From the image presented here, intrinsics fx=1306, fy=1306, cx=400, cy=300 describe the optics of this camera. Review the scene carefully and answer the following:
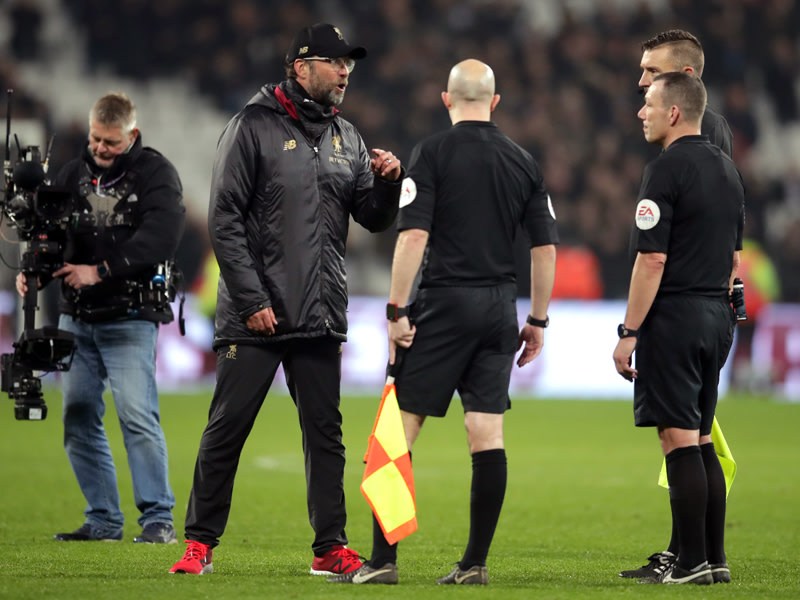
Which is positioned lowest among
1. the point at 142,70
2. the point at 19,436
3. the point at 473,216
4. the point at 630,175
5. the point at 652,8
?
the point at 19,436

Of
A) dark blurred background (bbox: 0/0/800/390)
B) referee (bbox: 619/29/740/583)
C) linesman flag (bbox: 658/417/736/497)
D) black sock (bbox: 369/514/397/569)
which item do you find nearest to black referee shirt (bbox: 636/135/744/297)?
referee (bbox: 619/29/740/583)

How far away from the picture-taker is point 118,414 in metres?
6.87

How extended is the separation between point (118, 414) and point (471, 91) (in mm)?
2781

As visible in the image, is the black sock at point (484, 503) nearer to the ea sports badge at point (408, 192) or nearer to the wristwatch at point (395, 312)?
the wristwatch at point (395, 312)

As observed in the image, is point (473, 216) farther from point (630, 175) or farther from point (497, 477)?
point (630, 175)

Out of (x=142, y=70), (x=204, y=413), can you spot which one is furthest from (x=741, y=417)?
(x=142, y=70)

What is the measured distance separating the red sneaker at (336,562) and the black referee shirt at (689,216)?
5.66 ft

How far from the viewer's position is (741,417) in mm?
14727

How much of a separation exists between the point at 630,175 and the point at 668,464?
16.0 meters

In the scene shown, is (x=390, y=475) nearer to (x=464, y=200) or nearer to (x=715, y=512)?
(x=464, y=200)

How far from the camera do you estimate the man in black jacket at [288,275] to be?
546 cm

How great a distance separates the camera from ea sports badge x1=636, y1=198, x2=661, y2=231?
17.8 feet

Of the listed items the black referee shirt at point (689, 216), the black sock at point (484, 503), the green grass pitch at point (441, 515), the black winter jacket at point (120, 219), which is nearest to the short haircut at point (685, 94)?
the black referee shirt at point (689, 216)

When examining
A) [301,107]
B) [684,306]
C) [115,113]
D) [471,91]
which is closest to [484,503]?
[684,306]
